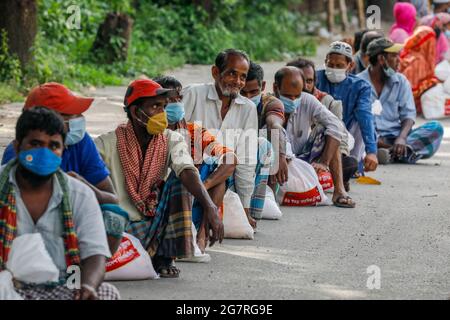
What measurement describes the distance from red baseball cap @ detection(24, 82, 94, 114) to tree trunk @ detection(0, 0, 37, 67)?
7.68m

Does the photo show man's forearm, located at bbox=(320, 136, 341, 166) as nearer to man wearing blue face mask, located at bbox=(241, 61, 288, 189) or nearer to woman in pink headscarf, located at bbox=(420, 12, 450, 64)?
man wearing blue face mask, located at bbox=(241, 61, 288, 189)

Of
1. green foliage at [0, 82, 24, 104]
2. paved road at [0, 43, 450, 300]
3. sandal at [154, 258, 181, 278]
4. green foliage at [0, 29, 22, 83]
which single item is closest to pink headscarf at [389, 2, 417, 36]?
green foliage at [0, 29, 22, 83]

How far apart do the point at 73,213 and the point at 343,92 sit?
5.24 metres

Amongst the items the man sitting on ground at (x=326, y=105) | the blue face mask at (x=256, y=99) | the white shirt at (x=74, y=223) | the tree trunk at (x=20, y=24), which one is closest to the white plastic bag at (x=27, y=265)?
the white shirt at (x=74, y=223)

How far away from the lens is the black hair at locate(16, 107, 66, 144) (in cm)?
516

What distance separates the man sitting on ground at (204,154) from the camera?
289 inches

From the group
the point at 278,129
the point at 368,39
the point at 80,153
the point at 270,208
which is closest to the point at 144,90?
the point at 80,153

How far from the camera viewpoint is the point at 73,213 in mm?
5324

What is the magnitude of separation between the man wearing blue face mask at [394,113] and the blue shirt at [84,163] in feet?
18.2

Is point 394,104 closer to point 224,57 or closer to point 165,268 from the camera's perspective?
point 224,57

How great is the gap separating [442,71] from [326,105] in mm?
6547

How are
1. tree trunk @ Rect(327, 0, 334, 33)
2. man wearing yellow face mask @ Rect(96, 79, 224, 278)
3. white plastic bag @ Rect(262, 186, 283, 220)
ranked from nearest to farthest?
1. man wearing yellow face mask @ Rect(96, 79, 224, 278)
2. white plastic bag @ Rect(262, 186, 283, 220)
3. tree trunk @ Rect(327, 0, 334, 33)
